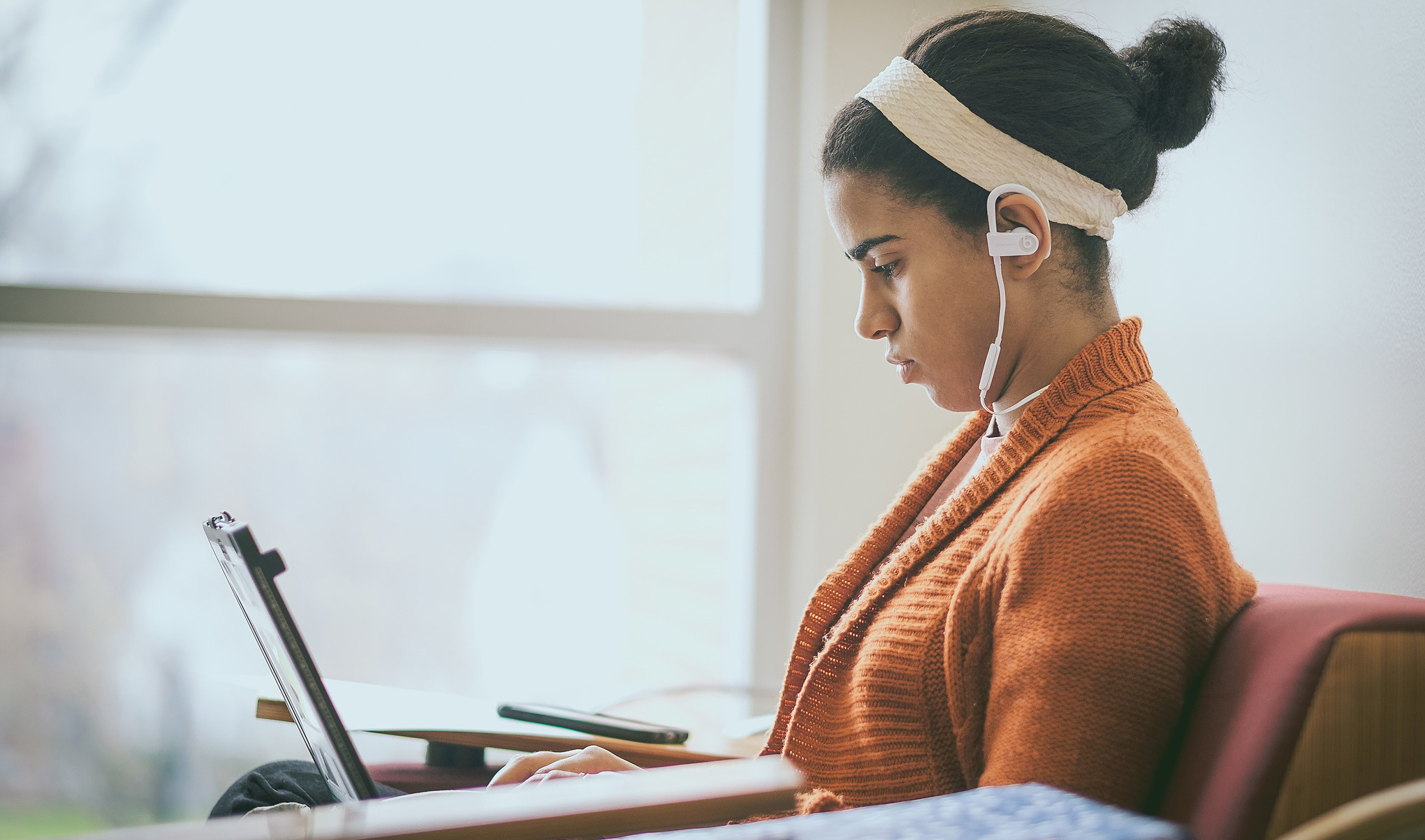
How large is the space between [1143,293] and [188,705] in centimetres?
200

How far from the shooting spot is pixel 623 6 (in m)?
2.28

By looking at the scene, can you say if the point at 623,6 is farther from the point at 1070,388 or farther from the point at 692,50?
the point at 1070,388

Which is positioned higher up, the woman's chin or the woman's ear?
the woman's ear

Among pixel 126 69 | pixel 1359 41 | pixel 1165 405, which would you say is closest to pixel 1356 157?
pixel 1359 41

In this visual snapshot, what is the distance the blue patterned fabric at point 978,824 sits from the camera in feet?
1.79

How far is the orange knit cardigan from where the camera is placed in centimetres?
79

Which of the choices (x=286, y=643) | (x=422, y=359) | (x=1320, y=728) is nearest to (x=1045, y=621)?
(x=1320, y=728)

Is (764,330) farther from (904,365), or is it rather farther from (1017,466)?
(1017,466)

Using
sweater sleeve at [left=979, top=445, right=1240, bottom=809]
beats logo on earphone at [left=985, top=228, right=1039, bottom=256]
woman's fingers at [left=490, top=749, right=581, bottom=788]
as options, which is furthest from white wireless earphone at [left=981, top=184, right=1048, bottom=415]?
woman's fingers at [left=490, top=749, right=581, bottom=788]

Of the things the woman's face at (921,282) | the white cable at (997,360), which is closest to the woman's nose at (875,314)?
the woman's face at (921,282)

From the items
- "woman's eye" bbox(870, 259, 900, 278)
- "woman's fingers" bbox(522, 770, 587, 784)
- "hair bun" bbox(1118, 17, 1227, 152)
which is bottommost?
"woman's fingers" bbox(522, 770, 587, 784)

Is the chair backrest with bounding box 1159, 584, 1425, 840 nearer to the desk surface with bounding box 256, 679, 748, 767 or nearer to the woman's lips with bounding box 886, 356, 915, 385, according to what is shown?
the woman's lips with bounding box 886, 356, 915, 385

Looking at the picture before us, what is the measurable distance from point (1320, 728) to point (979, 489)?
38 cm

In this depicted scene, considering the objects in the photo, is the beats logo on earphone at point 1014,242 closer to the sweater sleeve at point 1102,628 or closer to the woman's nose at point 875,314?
the woman's nose at point 875,314
